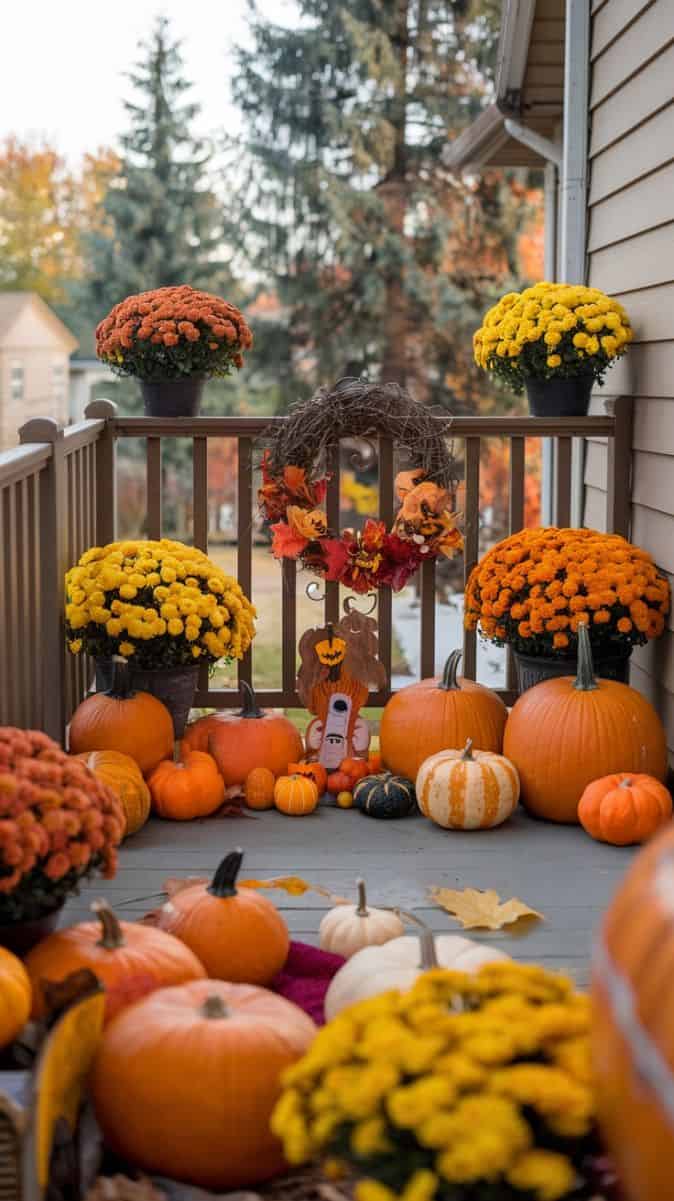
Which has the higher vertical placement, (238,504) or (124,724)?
(238,504)

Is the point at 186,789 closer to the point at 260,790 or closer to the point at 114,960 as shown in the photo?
the point at 260,790

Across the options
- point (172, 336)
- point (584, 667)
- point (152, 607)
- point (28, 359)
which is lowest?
point (584, 667)

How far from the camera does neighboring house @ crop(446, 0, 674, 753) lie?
13.0ft

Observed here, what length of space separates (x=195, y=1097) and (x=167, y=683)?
2.16 m

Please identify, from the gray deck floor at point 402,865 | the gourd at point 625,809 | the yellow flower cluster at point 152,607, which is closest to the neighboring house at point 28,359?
the yellow flower cluster at point 152,607

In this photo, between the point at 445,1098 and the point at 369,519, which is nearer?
the point at 445,1098

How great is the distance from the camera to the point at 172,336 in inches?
169

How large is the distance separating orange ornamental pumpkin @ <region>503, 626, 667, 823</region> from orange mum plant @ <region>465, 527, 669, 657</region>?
0.17 meters

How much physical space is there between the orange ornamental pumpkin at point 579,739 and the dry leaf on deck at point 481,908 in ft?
2.00

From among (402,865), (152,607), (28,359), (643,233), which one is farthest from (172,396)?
(28,359)

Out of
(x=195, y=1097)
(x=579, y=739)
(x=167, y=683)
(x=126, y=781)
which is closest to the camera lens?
(x=195, y=1097)

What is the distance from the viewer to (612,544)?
155 inches

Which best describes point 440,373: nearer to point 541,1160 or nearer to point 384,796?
point 384,796

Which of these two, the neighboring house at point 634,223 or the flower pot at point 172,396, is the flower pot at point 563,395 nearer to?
the neighboring house at point 634,223
